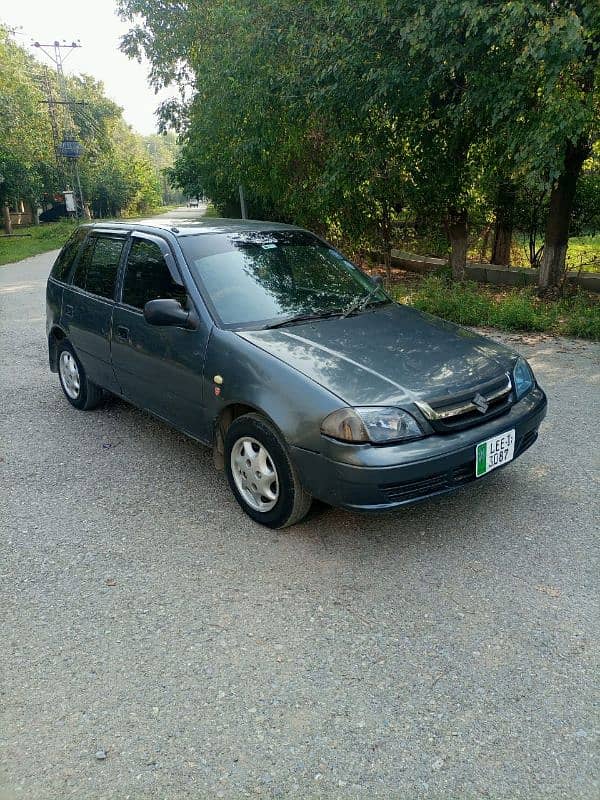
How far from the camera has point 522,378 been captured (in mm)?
3834

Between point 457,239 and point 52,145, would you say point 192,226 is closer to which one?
point 457,239

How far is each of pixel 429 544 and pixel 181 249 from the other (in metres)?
2.47

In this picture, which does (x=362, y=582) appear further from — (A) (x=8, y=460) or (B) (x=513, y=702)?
(A) (x=8, y=460)

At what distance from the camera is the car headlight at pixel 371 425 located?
3088mm

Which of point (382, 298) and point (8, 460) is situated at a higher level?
point (382, 298)

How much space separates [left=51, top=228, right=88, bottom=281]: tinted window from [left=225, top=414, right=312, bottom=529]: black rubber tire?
2.80 metres

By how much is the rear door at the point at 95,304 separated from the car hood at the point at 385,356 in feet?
5.24

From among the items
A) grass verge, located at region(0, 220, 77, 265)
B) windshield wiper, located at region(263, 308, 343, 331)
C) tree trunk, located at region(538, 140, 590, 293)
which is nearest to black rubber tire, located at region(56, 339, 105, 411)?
windshield wiper, located at region(263, 308, 343, 331)

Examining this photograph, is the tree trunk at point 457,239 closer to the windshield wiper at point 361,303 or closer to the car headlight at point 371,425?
the windshield wiper at point 361,303

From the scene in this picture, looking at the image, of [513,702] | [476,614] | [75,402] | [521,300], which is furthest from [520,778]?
[521,300]

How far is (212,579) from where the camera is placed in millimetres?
3223

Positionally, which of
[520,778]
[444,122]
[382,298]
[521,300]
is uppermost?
[444,122]

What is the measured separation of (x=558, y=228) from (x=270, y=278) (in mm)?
7220

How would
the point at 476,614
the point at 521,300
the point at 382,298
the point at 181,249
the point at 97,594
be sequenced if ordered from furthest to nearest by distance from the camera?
the point at 521,300 → the point at 382,298 → the point at 181,249 → the point at 97,594 → the point at 476,614
